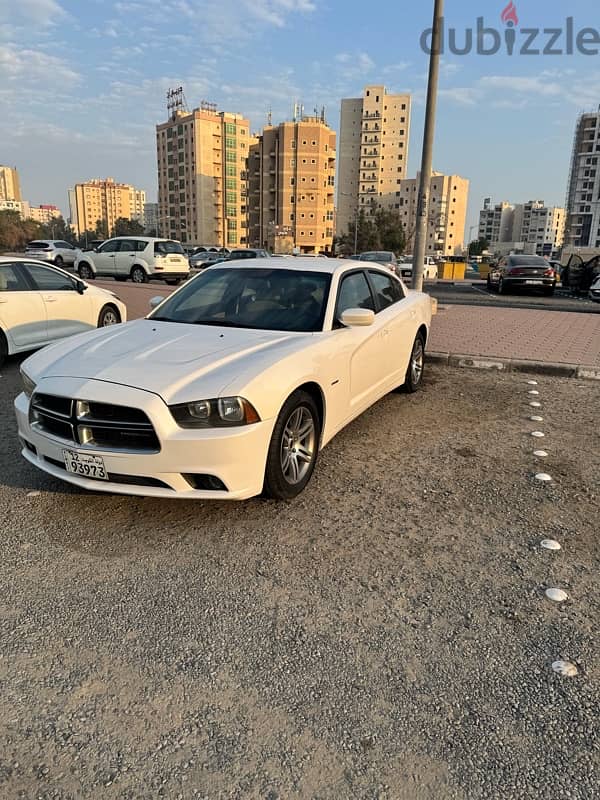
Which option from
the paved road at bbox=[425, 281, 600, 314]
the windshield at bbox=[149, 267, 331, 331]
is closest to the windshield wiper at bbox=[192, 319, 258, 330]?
the windshield at bbox=[149, 267, 331, 331]

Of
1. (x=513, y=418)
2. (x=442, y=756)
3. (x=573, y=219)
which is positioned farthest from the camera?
(x=573, y=219)

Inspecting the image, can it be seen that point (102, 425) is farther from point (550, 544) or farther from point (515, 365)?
point (515, 365)

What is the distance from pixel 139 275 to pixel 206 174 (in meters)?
94.6

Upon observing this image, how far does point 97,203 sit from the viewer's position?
579ft

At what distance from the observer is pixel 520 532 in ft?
11.6

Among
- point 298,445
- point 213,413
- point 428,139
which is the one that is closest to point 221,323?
point 298,445

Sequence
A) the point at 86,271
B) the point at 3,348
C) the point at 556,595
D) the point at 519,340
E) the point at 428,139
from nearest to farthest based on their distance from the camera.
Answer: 1. the point at 556,595
2. the point at 3,348
3. the point at 519,340
4. the point at 428,139
5. the point at 86,271

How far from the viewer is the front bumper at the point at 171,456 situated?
10.6ft

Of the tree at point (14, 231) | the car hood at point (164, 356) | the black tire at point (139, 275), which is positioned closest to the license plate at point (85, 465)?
the car hood at point (164, 356)

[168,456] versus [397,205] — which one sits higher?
[397,205]

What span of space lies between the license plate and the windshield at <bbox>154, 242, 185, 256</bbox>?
21.6 m

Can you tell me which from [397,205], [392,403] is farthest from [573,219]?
[392,403]

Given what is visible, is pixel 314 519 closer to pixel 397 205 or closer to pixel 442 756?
pixel 442 756

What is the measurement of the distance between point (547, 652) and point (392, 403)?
13.3ft
